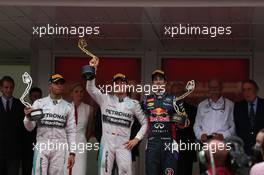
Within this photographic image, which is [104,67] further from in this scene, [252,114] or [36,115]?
[36,115]

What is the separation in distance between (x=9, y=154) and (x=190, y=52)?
367 centimetres

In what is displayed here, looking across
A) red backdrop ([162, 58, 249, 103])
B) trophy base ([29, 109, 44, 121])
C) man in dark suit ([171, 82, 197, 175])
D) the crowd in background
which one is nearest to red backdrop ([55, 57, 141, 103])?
red backdrop ([162, 58, 249, 103])

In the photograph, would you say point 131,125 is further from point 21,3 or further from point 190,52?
point 190,52

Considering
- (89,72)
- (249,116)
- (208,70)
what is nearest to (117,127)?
(89,72)

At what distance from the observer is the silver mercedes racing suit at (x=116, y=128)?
8.70 metres

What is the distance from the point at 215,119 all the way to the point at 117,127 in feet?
4.85

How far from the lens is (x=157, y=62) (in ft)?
38.8

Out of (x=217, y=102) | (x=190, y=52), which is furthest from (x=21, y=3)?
(x=190, y=52)

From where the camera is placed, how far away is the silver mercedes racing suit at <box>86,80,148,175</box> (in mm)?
8703

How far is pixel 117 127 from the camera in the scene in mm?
8820

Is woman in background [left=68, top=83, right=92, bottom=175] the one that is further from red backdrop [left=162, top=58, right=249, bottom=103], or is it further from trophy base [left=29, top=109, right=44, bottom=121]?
red backdrop [left=162, top=58, right=249, bottom=103]

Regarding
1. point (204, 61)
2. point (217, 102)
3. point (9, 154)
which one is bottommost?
point (9, 154)

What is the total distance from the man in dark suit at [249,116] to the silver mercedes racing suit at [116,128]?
51.1 inches

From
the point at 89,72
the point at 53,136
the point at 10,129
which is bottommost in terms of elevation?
the point at 53,136
